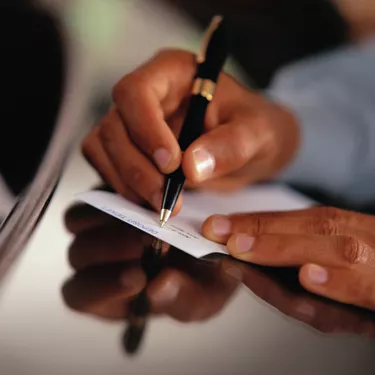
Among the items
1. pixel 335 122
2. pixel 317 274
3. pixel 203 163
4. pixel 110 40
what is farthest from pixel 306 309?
pixel 110 40

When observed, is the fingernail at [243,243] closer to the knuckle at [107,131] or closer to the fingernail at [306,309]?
the fingernail at [306,309]

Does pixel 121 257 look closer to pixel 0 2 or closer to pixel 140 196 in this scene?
pixel 140 196

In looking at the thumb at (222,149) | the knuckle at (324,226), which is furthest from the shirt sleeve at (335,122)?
the knuckle at (324,226)

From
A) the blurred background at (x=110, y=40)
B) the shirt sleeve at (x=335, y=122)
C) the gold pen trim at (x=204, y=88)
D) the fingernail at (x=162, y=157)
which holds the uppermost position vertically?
the gold pen trim at (x=204, y=88)

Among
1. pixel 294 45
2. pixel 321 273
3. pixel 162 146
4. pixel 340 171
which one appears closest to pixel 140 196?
pixel 162 146

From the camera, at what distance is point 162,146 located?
0.45 m

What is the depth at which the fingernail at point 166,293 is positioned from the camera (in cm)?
33

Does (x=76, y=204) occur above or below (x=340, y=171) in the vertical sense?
above

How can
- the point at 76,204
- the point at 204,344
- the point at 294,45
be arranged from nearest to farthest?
the point at 204,344 → the point at 76,204 → the point at 294,45

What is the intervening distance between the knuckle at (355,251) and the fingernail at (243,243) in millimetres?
64

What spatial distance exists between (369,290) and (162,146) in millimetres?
184

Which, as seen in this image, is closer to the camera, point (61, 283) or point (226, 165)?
point (61, 283)

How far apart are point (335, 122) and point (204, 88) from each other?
0.37 m

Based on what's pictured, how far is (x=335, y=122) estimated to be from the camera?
0.81 metres
